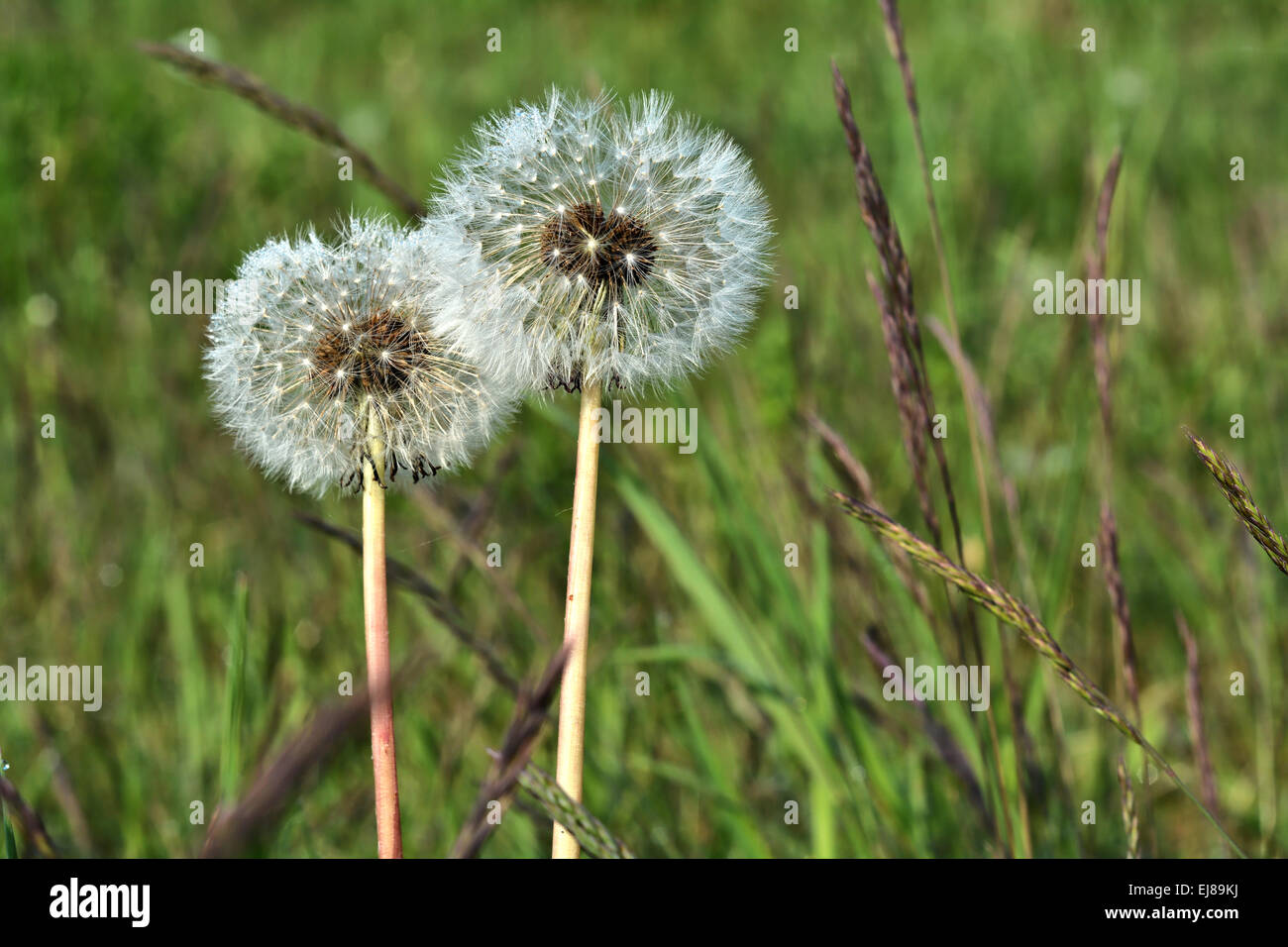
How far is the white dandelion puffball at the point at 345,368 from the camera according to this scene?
1096mm

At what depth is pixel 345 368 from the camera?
1.09m

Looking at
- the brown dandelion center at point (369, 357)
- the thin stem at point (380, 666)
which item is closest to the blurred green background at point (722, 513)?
the thin stem at point (380, 666)

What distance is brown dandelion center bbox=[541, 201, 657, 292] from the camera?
1.05 metres

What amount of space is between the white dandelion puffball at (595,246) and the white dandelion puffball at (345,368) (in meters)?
0.05

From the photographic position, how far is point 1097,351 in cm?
170

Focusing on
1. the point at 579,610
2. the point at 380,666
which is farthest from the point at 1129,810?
the point at 380,666

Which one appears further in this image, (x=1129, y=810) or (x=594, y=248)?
(x=1129, y=810)

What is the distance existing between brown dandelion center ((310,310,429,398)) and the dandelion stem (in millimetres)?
313

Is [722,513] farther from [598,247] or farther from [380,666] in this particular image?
[380,666]

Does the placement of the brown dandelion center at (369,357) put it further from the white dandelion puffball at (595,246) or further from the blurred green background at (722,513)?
the blurred green background at (722,513)

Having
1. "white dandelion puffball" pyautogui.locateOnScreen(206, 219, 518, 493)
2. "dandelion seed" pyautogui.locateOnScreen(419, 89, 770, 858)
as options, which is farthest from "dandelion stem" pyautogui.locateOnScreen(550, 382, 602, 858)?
"white dandelion puffball" pyautogui.locateOnScreen(206, 219, 518, 493)

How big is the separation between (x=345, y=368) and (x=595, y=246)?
0.93ft
